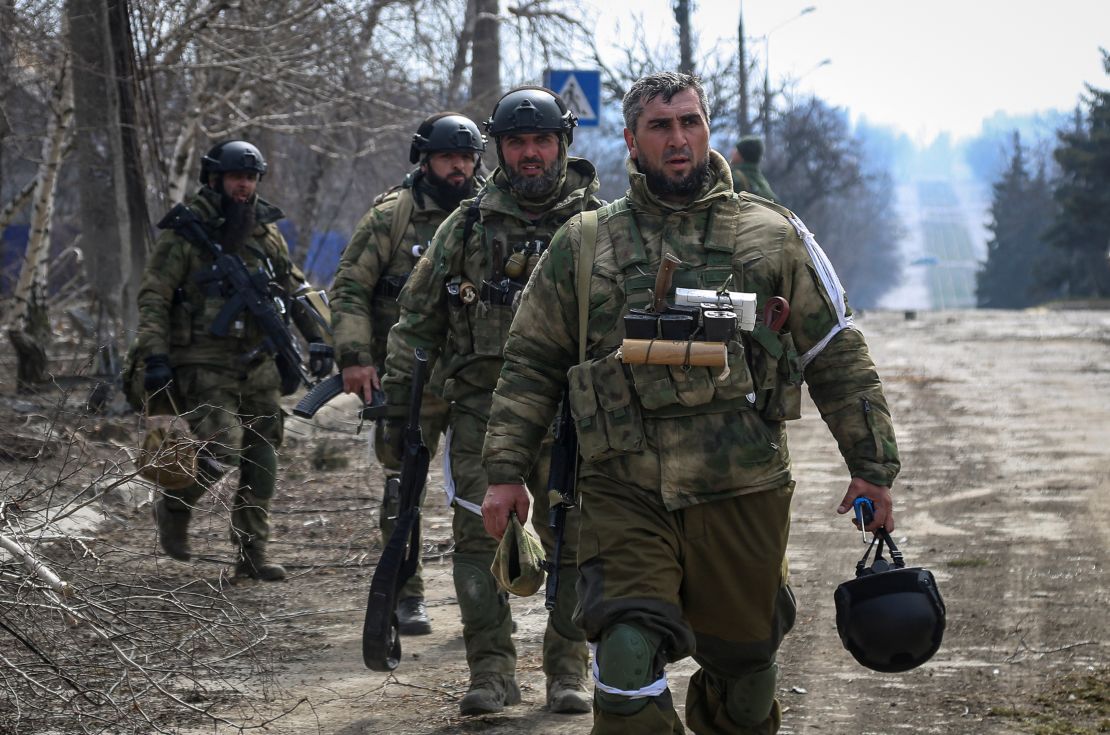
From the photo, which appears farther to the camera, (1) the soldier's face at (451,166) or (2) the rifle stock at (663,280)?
(1) the soldier's face at (451,166)

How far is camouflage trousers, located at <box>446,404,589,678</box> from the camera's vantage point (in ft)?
17.6

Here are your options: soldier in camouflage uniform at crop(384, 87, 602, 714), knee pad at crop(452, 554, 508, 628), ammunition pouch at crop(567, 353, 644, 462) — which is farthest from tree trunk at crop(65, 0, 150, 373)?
ammunition pouch at crop(567, 353, 644, 462)

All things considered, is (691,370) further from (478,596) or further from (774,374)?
(478,596)

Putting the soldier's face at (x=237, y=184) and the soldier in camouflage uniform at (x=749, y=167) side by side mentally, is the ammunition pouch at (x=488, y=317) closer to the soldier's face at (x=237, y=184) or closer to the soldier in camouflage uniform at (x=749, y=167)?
the soldier's face at (x=237, y=184)

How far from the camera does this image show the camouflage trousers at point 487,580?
535cm

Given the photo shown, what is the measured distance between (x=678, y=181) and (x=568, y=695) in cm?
201

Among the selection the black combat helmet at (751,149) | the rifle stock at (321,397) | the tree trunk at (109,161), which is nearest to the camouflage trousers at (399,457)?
the rifle stock at (321,397)

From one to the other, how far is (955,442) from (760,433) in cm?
775

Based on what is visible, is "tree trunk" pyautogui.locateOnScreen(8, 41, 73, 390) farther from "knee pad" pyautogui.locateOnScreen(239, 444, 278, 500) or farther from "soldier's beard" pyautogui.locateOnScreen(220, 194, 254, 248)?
"knee pad" pyautogui.locateOnScreen(239, 444, 278, 500)

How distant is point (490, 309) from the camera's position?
5543mm

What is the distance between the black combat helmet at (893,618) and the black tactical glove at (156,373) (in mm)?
4380

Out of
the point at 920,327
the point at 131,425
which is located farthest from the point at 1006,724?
the point at 920,327

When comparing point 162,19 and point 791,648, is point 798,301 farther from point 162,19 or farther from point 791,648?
point 162,19

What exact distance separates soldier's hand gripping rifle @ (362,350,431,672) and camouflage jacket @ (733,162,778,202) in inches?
274
